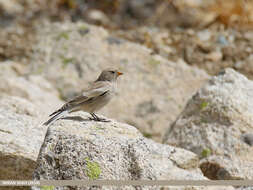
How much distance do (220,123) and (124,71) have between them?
3.82 metres

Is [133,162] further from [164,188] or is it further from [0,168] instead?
[0,168]

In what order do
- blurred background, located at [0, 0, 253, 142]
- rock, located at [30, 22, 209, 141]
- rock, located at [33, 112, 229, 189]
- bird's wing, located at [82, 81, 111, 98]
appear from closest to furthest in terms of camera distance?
rock, located at [33, 112, 229, 189], bird's wing, located at [82, 81, 111, 98], rock, located at [30, 22, 209, 141], blurred background, located at [0, 0, 253, 142]

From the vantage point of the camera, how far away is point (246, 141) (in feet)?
22.2

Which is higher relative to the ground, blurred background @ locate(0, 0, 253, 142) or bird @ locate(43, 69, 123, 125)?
blurred background @ locate(0, 0, 253, 142)

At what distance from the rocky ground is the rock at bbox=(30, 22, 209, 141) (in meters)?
0.02

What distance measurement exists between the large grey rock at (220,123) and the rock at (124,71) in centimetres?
187

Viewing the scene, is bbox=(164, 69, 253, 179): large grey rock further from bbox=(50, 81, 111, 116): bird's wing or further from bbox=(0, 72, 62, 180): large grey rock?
bbox=(0, 72, 62, 180): large grey rock

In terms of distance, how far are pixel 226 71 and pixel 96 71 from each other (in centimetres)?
352

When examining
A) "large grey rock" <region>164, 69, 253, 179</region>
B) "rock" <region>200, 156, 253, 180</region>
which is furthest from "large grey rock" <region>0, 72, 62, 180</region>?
"rock" <region>200, 156, 253, 180</region>

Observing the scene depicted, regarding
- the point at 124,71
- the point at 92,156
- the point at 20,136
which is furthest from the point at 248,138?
the point at 124,71

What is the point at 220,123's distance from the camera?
277 inches

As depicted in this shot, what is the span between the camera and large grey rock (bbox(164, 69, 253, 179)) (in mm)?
6727

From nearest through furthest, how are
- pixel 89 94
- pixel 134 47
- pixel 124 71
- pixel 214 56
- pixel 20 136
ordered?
pixel 20 136, pixel 89 94, pixel 124 71, pixel 134 47, pixel 214 56

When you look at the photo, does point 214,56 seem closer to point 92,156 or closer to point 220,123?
point 220,123
